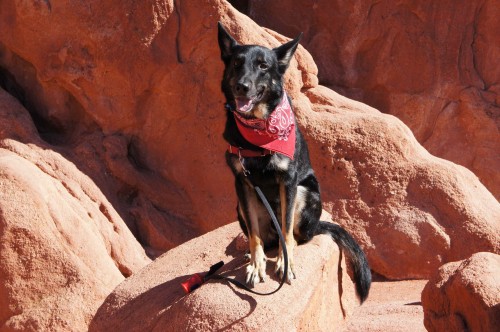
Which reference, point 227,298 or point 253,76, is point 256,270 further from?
point 253,76

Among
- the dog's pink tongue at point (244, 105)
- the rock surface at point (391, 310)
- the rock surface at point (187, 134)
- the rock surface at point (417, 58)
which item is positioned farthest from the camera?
the rock surface at point (417, 58)

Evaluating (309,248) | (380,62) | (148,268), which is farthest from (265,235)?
(380,62)

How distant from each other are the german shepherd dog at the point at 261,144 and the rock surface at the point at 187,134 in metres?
3.17

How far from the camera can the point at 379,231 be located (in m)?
8.40

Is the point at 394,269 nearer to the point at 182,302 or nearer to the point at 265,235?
the point at 265,235

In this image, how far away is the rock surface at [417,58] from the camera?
11.4 metres

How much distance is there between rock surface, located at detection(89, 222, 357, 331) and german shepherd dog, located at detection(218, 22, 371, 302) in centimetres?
15

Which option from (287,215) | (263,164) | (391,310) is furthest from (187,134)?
(287,215)

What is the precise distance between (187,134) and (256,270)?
4.71 metres

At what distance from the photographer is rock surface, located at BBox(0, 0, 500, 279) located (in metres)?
8.34

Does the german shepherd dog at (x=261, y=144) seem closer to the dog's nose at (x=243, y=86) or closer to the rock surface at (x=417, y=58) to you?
the dog's nose at (x=243, y=86)

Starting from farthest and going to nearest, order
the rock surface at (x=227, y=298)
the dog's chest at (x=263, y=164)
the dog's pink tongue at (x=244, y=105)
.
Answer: the dog's chest at (x=263, y=164) → the dog's pink tongue at (x=244, y=105) → the rock surface at (x=227, y=298)

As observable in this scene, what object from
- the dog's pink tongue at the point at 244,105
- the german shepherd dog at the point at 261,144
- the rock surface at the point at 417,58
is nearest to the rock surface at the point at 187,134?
the rock surface at the point at 417,58

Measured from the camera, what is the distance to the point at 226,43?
5.36 m
